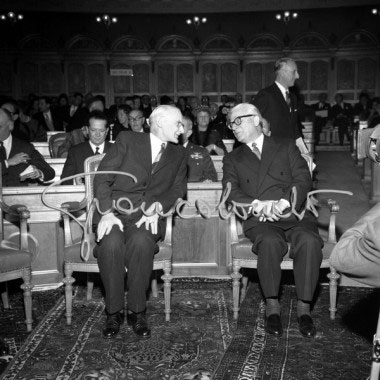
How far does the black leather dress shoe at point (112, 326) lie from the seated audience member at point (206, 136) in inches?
109

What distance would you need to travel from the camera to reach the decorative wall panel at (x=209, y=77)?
16.6 m

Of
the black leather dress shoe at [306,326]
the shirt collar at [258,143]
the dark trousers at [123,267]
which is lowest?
the black leather dress shoe at [306,326]

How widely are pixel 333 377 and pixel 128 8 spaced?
14949 mm

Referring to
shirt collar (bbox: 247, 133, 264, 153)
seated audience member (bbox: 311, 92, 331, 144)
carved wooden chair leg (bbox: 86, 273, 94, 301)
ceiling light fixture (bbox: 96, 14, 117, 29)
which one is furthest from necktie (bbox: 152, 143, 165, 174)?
ceiling light fixture (bbox: 96, 14, 117, 29)

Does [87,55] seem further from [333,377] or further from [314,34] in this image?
[333,377]

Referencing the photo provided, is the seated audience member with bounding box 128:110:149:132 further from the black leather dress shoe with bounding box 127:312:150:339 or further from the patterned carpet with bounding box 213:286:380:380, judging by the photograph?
the black leather dress shoe with bounding box 127:312:150:339

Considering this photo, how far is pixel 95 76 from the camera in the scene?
16469mm

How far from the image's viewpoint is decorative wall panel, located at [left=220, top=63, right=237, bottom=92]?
54.4 ft

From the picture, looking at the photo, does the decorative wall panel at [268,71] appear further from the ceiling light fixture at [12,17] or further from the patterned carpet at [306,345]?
the patterned carpet at [306,345]

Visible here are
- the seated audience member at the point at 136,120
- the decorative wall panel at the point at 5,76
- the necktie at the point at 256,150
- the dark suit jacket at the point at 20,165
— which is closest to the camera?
the necktie at the point at 256,150

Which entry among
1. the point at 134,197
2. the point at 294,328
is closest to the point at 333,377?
the point at 294,328

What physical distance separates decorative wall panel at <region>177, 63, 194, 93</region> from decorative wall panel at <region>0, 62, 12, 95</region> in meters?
4.78

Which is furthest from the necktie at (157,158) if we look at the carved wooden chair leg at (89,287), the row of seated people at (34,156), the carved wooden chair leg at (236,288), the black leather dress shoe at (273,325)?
the black leather dress shoe at (273,325)

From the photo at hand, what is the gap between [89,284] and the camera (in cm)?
412
